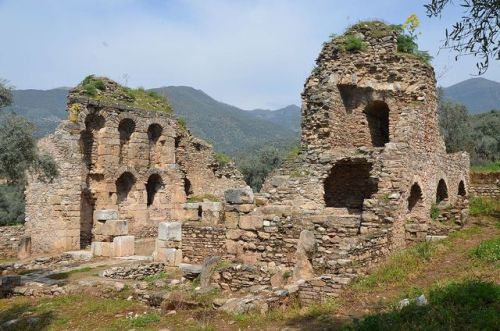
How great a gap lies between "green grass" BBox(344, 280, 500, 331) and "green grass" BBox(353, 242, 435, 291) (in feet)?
5.84

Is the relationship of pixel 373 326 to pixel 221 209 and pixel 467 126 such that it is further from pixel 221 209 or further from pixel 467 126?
pixel 467 126

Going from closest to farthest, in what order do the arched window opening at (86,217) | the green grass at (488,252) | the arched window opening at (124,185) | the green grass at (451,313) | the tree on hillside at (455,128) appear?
the green grass at (451,313), the green grass at (488,252), the arched window opening at (86,217), the arched window opening at (124,185), the tree on hillside at (455,128)

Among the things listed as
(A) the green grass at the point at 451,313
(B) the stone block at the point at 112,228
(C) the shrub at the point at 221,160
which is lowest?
(A) the green grass at the point at 451,313

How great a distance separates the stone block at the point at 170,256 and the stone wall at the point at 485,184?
42.5ft

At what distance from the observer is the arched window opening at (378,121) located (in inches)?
700

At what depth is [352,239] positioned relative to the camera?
10.7m

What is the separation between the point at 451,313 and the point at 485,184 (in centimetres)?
1747

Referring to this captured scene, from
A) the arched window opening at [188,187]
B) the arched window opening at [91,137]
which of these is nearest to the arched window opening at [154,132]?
the arched window opening at [188,187]

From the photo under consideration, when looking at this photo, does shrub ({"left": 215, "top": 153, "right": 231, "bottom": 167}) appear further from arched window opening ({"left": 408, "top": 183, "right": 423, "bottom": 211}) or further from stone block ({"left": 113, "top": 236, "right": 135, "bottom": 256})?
arched window opening ({"left": 408, "top": 183, "right": 423, "bottom": 211})

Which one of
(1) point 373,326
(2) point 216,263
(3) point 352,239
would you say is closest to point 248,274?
(2) point 216,263

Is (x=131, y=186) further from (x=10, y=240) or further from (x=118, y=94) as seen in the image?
(x=10, y=240)

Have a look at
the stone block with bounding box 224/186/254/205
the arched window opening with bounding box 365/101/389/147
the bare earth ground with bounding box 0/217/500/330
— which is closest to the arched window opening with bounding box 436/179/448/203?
the arched window opening with bounding box 365/101/389/147

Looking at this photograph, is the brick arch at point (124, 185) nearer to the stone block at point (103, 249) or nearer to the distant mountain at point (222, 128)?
the stone block at point (103, 249)

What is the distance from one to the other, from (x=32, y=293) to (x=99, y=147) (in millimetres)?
11306
